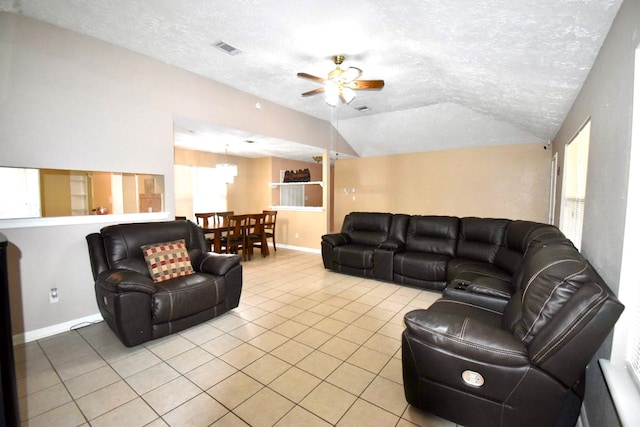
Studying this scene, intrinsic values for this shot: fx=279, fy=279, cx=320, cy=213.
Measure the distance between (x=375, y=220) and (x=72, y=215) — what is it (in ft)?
13.6

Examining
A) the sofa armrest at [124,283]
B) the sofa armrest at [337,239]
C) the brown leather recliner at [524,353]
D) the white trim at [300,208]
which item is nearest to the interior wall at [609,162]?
the brown leather recliner at [524,353]

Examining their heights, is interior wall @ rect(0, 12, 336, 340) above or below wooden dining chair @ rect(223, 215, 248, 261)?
above

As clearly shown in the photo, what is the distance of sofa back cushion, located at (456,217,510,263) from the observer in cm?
374

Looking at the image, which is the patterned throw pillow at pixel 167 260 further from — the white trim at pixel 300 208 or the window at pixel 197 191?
the window at pixel 197 191

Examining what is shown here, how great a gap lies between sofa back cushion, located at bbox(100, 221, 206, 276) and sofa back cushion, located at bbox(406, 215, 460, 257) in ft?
10.5

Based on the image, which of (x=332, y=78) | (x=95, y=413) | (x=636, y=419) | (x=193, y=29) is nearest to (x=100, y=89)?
(x=193, y=29)

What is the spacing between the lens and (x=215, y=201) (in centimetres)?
753

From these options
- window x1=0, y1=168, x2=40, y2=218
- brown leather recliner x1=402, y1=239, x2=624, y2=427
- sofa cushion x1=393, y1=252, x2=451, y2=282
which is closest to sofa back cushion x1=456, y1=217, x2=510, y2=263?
sofa cushion x1=393, y1=252, x2=451, y2=282

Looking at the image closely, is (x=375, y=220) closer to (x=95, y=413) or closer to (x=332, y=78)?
(x=332, y=78)

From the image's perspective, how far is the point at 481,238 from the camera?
3910mm

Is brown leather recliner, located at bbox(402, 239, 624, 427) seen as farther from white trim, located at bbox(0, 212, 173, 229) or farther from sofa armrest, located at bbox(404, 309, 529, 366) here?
white trim, located at bbox(0, 212, 173, 229)

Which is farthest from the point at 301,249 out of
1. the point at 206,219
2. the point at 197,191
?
the point at 197,191

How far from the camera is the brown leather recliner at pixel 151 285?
239 centimetres

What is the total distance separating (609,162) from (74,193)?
4.49m
